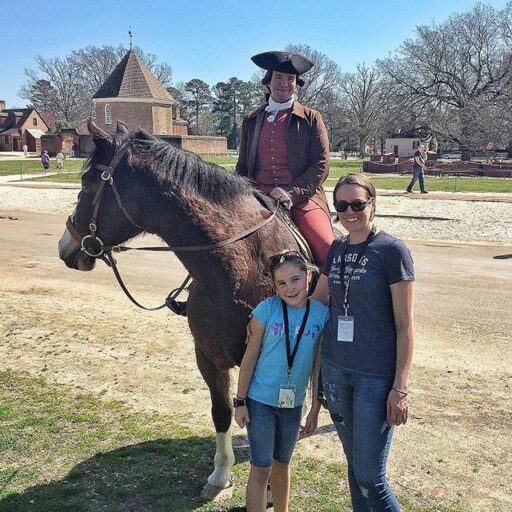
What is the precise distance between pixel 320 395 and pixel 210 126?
294 feet

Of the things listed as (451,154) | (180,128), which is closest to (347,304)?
(180,128)

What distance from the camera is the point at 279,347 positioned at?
9.57 feet

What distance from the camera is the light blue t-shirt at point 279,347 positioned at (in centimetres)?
291

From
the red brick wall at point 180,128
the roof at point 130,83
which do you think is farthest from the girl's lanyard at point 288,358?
the red brick wall at point 180,128

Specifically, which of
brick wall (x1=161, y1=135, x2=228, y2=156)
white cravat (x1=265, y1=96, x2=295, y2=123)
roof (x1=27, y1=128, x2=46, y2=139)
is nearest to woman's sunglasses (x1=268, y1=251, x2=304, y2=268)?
white cravat (x1=265, y1=96, x2=295, y2=123)

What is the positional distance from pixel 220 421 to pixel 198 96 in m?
94.1

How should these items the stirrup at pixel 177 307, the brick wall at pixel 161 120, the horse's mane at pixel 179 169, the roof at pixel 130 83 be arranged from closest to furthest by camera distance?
the horse's mane at pixel 179 169
the stirrup at pixel 177 307
the roof at pixel 130 83
the brick wall at pixel 161 120

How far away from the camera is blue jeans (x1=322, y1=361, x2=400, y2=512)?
2621 millimetres

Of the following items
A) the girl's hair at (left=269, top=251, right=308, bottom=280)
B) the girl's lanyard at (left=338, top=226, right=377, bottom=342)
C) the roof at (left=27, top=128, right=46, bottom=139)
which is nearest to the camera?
the girl's lanyard at (left=338, top=226, right=377, bottom=342)

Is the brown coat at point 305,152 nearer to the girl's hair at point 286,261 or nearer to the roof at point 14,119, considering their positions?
the girl's hair at point 286,261

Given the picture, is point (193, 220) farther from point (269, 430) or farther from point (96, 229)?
point (269, 430)

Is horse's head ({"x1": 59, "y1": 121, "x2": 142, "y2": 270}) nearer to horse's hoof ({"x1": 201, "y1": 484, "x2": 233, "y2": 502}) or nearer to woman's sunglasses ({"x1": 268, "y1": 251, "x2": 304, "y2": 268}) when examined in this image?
woman's sunglasses ({"x1": 268, "y1": 251, "x2": 304, "y2": 268})

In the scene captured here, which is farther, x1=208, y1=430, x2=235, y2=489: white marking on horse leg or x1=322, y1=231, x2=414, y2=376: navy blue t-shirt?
x1=208, y1=430, x2=235, y2=489: white marking on horse leg

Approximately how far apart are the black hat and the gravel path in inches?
434
